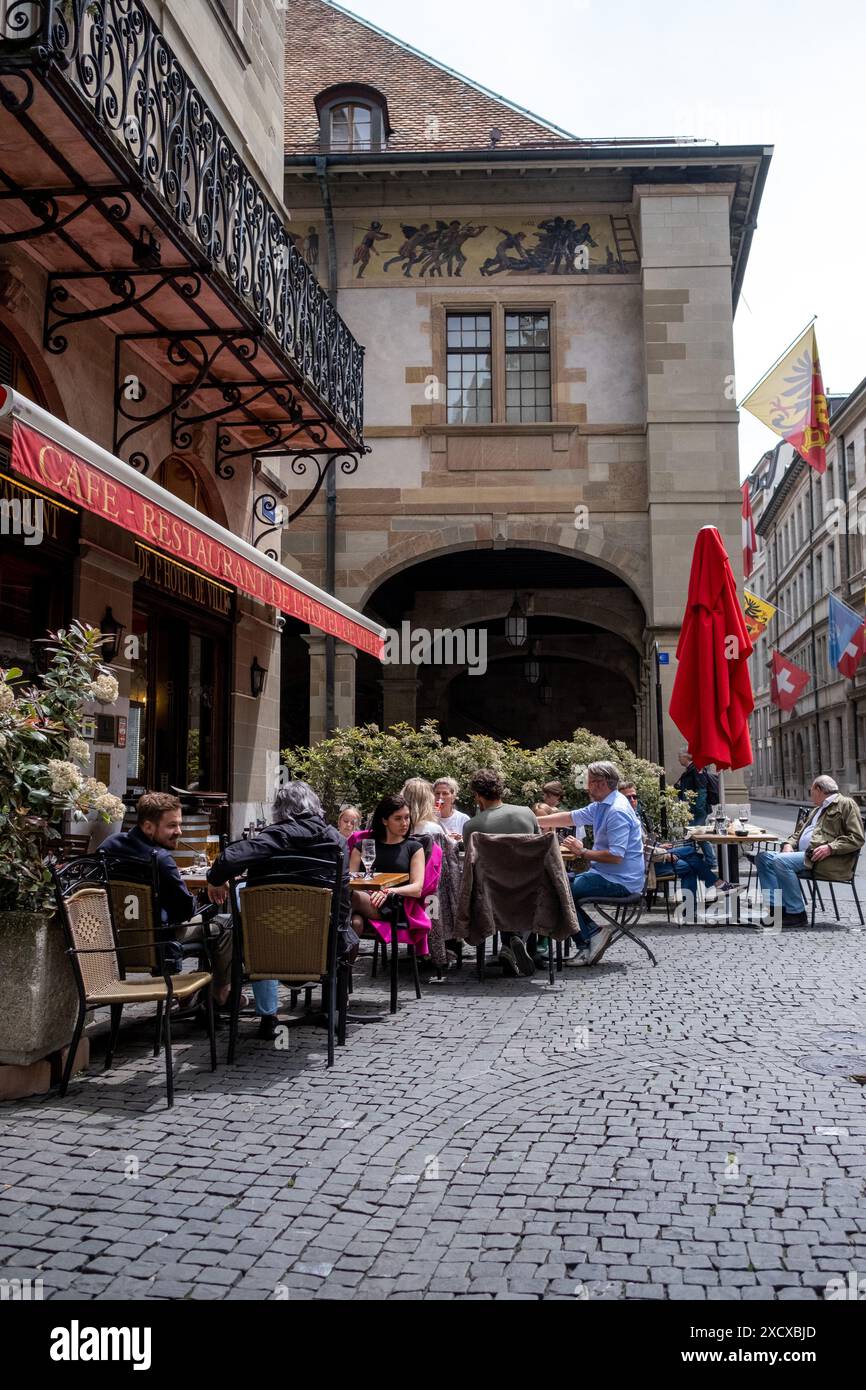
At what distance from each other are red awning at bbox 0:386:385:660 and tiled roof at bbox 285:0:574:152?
1123 centimetres

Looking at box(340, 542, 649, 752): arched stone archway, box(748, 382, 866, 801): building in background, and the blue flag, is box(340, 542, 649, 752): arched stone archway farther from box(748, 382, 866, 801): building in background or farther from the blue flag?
box(748, 382, 866, 801): building in background

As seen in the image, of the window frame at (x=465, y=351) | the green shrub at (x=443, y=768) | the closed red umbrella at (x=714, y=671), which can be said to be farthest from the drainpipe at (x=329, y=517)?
the closed red umbrella at (x=714, y=671)

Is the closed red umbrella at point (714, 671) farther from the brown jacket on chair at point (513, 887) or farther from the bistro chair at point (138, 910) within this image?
the bistro chair at point (138, 910)

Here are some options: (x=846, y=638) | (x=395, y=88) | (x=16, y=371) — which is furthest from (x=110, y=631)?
(x=846, y=638)

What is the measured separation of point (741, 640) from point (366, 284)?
9.98 m

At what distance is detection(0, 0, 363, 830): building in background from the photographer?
6875 mm

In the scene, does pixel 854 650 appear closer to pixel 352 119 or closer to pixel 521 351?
pixel 521 351

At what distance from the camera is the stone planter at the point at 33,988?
4.71 meters

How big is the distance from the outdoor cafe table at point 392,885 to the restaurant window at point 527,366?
1222 cm

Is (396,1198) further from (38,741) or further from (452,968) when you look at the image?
(452,968)

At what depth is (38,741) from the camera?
194 inches

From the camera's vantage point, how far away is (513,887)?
293 inches

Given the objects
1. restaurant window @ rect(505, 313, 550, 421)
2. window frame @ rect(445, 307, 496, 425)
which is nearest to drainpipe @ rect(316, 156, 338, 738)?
window frame @ rect(445, 307, 496, 425)

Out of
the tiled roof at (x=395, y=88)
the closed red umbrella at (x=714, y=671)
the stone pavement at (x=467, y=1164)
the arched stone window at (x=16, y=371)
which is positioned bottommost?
the stone pavement at (x=467, y=1164)
